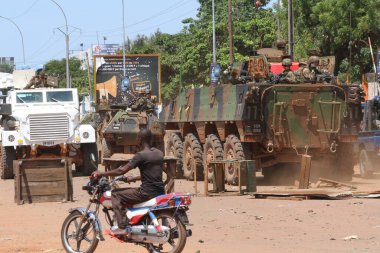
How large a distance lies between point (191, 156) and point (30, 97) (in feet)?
19.1

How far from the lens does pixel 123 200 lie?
1114cm

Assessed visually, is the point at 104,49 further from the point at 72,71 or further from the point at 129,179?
the point at 129,179

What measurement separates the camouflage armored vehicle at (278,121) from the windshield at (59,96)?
580cm

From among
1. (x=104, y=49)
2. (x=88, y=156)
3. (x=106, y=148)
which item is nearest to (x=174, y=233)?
(x=88, y=156)

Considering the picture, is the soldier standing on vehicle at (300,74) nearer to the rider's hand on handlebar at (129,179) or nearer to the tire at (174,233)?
the rider's hand on handlebar at (129,179)

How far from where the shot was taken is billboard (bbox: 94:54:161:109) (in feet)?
162

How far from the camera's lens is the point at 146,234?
10906 millimetres

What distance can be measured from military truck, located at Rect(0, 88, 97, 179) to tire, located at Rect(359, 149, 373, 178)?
7434 millimetres

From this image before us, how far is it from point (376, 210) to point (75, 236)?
6.26 metres

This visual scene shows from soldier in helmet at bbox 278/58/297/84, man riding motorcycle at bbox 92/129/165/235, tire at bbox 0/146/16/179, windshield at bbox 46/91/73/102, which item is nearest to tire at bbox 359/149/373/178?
soldier in helmet at bbox 278/58/297/84

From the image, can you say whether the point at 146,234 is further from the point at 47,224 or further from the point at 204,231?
the point at 47,224

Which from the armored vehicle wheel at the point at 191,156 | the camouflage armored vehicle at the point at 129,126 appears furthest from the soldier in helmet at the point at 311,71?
the camouflage armored vehicle at the point at 129,126

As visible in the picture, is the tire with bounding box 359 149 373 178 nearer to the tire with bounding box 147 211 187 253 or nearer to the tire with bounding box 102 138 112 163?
the tire with bounding box 102 138 112 163

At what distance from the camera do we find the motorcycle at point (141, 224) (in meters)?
10.8
